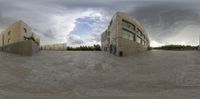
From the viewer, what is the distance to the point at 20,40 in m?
30.2

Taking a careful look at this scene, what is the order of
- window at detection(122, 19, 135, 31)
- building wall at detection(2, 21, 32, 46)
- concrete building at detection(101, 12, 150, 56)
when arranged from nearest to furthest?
concrete building at detection(101, 12, 150, 56) < window at detection(122, 19, 135, 31) < building wall at detection(2, 21, 32, 46)

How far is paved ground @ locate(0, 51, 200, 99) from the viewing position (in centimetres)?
1254

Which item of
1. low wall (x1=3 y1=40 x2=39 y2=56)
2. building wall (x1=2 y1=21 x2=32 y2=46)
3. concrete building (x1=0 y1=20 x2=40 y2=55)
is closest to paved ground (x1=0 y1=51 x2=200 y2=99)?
low wall (x1=3 y1=40 x2=39 y2=56)

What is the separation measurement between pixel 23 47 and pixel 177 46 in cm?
3514

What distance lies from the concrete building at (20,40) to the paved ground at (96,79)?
2360mm

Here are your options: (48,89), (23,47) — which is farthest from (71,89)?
(23,47)

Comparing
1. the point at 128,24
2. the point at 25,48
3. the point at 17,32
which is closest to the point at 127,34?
the point at 128,24

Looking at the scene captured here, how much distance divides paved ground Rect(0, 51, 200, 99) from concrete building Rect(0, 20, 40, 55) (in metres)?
2.36

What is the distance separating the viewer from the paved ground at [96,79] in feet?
41.1

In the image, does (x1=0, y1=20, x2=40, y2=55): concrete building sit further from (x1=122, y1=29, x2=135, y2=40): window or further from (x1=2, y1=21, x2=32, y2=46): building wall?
(x1=122, y1=29, x2=135, y2=40): window

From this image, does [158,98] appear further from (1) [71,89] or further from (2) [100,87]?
(1) [71,89]

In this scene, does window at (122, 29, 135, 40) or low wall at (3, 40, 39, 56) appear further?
window at (122, 29, 135, 40)

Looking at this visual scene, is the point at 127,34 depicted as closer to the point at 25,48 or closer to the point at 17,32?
the point at 25,48

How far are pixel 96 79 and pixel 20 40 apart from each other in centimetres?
1709
